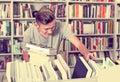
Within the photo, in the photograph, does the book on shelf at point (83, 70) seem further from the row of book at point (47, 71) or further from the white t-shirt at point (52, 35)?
the white t-shirt at point (52, 35)

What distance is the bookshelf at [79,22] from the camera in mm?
4332

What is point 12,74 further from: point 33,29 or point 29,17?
point 29,17

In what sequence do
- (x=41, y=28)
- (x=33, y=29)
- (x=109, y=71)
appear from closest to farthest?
(x=109, y=71)
(x=41, y=28)
(x=33, y=29)

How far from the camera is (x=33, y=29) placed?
2547 mm

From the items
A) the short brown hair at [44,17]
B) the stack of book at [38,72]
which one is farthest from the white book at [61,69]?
the short brown hair at [44,17]

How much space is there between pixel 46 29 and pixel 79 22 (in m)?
2.20

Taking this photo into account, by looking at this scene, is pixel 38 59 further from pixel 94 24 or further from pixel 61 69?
pixel 94 24

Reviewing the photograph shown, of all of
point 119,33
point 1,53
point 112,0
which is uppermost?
point 112,0

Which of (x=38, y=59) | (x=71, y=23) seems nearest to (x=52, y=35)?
(x=38, y=59)

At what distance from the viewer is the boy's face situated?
232 centimetres

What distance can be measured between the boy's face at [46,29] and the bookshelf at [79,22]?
6.33 ft

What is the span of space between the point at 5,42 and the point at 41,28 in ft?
6.98

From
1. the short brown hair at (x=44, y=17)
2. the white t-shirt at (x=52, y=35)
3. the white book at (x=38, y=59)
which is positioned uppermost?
the short brown hair at (x=44, y=17)

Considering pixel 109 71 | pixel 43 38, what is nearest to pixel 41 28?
pixel 43 38
